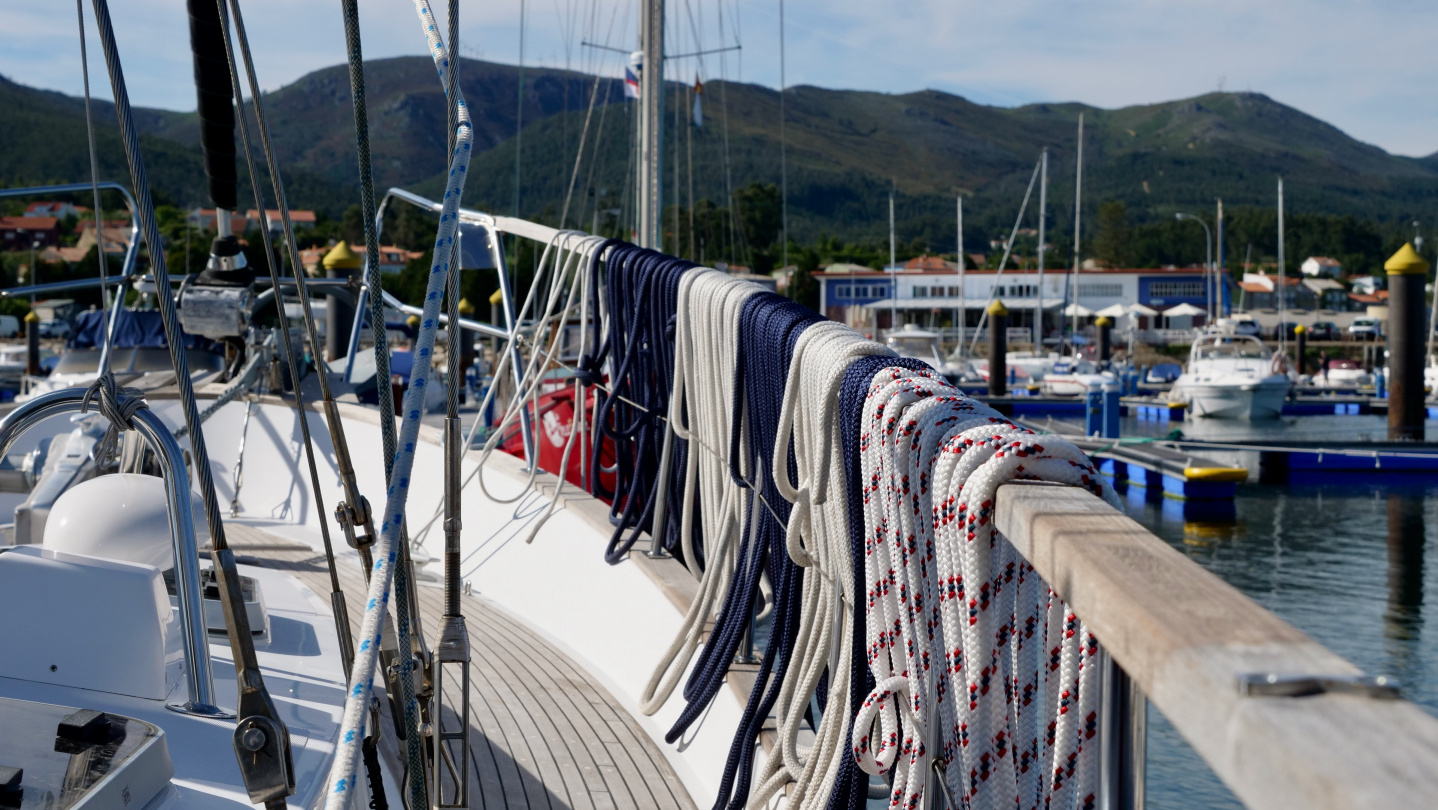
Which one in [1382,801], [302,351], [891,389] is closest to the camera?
[1382,801]

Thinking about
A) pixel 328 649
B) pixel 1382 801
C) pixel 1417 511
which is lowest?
pixel 1417 511

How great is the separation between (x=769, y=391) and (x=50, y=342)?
57.4 m

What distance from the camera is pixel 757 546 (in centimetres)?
303

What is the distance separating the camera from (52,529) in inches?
108

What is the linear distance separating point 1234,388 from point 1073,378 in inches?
217

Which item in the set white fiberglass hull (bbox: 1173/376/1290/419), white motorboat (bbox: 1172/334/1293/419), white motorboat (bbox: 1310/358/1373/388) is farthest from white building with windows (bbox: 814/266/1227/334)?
white fiberglass hull (bbox: 1173/376/1290/419)

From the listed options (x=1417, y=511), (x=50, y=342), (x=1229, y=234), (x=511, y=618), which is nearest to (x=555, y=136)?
(x=1229, y=234)

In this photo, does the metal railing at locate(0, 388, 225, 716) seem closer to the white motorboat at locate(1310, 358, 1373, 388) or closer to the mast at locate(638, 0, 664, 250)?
the mast at locate(638, 0, 664, 250)

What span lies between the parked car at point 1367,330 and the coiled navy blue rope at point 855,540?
60.0 m

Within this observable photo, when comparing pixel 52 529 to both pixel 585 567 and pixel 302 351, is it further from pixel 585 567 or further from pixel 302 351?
pixel 302 351

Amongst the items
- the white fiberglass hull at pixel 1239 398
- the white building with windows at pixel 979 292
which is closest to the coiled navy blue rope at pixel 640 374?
the white fiberglass hull at pixel 1239 398

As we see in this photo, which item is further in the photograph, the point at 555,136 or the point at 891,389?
the point at 555,136

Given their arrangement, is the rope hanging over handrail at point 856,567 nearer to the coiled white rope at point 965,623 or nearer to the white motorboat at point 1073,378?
the coiled white rope at point 965,623

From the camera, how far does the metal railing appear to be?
2059 millimetres
